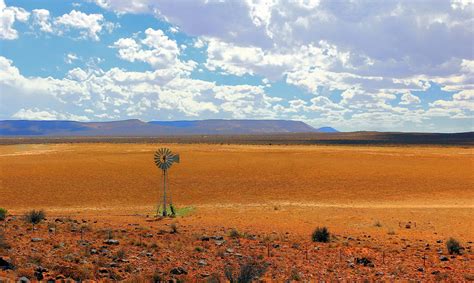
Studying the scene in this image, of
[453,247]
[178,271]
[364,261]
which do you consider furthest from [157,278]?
[453,247]

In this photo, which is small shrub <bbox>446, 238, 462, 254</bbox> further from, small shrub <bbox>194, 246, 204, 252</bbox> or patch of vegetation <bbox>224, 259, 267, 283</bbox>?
small shrub <bbox>194, 246, 204, 252</bbox>

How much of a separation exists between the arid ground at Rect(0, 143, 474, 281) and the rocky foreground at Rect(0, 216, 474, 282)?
0.05 meters

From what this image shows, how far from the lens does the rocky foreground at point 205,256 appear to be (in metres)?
10.8

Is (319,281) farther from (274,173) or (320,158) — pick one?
(320,158)

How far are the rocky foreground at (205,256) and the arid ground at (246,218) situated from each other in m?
0.05

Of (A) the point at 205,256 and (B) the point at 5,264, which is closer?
(B) the point at 5,264

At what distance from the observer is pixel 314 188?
1400 inches

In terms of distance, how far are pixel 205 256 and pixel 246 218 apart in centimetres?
943

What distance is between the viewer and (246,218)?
73.8 ft

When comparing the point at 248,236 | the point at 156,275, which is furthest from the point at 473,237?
the point at 156,275

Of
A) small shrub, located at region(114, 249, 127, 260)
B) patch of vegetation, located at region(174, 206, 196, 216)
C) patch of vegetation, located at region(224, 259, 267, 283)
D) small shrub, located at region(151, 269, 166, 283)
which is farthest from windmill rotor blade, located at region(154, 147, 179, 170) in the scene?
patch of vegetation, located at region(224, 259, 267, 283)

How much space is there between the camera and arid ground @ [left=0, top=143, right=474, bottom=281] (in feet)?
39.3

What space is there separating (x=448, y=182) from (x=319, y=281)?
105 ft

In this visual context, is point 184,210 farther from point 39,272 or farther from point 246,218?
point 39,272
